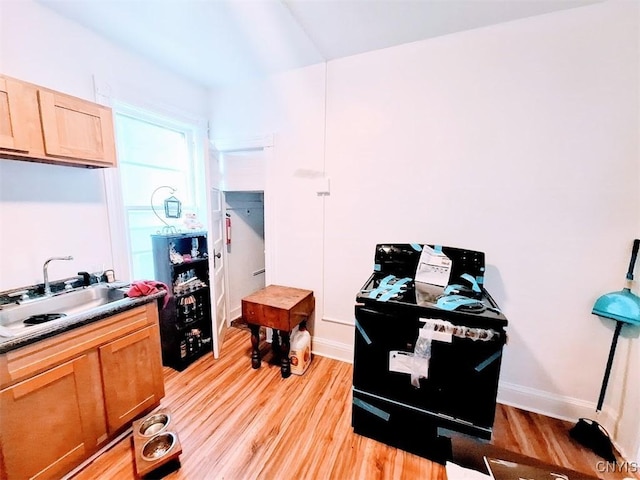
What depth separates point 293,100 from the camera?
2564mm

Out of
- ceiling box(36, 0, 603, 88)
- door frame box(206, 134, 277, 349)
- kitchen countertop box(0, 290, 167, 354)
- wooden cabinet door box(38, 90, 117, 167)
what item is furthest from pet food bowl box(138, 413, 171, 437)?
ceiling box(36, 0, 603, 88)

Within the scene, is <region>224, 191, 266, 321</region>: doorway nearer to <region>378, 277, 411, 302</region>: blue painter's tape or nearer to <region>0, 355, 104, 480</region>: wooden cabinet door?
<region>0, 355, 104, 480</region>: wooden cabinet door

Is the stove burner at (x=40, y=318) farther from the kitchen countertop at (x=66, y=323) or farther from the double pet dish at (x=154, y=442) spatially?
the double pet dish at (x=154, y=442)

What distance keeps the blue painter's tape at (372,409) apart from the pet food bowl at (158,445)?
1122mm

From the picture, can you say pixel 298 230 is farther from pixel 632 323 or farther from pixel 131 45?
pixel 632 323

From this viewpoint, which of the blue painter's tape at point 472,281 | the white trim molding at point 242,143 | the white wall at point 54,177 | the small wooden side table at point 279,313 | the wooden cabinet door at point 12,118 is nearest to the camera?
the wooden cabinet door at point 12,118

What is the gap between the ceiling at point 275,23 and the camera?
1.70m

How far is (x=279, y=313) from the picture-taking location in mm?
2268

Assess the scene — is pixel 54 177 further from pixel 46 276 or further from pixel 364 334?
pixel 364 334

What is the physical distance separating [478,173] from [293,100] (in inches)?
69.5

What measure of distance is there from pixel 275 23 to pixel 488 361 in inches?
99.4

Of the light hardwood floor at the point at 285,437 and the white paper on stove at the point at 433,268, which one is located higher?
the white paper on stove at the point at 433,268

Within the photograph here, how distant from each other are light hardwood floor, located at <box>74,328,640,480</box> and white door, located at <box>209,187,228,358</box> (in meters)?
0.44

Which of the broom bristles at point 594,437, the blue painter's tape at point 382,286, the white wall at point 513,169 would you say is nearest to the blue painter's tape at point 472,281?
the white wall at point 513,169
